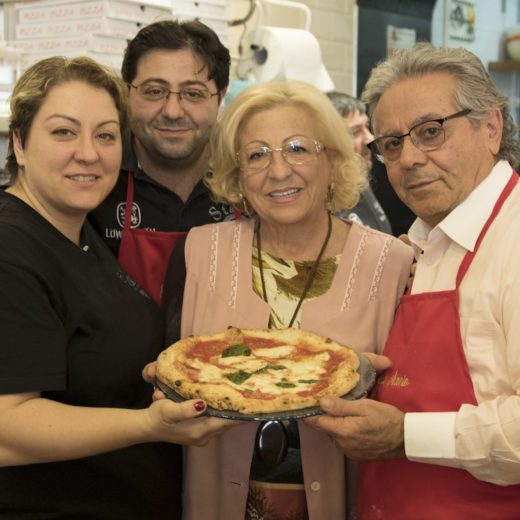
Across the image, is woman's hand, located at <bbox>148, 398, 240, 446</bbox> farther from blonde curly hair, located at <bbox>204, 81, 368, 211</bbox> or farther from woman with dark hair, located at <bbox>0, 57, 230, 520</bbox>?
blonde curly hair, located at <bbox>204, 81, 368, 211</bbox>

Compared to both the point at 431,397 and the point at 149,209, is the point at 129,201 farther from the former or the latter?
the point at 431,397

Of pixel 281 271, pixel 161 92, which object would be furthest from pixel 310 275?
pixel 161 92

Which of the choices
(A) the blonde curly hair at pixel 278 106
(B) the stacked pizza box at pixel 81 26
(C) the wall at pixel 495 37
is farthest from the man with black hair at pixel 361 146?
(C) the wall at pixel 495 37

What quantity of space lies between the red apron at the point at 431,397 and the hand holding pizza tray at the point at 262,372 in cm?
7

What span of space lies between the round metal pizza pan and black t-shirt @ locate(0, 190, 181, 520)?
153mm

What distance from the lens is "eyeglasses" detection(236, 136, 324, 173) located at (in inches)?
69.2

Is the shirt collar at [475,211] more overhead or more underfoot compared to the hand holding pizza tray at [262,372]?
more overhead

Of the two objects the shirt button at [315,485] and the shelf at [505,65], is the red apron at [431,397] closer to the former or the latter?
the shirt button at [315,485]

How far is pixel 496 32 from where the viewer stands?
4961 millimetres

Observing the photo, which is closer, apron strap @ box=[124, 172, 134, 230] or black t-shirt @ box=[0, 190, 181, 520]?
black t-shirt @ box=[0, 190, 181, 520]

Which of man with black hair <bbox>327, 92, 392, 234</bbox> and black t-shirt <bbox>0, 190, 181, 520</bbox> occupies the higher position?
man with black hair <bbox>327, 92, 392, 234</bbox>

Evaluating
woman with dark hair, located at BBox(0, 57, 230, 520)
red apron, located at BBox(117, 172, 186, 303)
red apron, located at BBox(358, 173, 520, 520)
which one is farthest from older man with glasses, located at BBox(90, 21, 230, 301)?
red apron, located at BBox(358, 173, 520, 520)

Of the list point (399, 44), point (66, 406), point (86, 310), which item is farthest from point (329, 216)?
point (399, 44)

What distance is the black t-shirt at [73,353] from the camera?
1389mm
